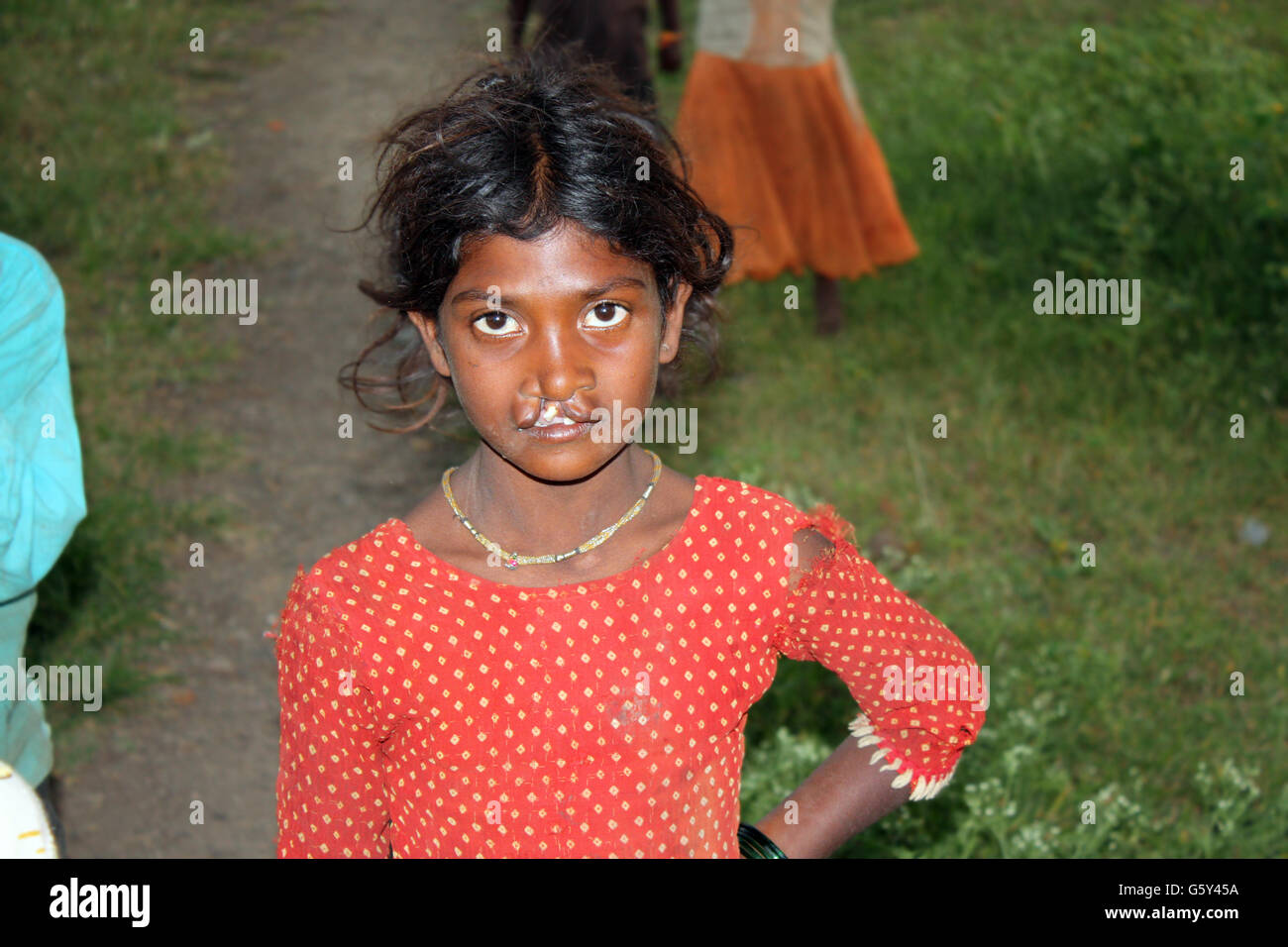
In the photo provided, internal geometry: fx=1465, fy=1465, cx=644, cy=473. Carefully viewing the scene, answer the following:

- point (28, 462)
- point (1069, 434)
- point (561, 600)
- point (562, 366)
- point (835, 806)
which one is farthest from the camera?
point (1069, 434)

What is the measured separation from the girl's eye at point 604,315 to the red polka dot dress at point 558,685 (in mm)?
270

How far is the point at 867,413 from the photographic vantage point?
492 cm

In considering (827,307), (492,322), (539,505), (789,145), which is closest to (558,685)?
(539,505)

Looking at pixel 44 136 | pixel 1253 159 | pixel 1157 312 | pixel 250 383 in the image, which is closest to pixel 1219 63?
pixel 1253 159

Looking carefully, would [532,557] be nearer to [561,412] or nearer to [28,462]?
[561,412]

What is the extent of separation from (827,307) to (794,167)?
53cm

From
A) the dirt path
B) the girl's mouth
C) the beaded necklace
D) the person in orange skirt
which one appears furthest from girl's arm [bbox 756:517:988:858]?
the person in orange skirt

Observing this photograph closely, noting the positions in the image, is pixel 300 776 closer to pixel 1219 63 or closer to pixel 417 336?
pixel 417 336

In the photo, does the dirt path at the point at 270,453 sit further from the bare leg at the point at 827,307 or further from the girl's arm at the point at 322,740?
the bare leg at the point at 827,307

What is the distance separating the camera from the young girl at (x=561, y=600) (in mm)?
1732

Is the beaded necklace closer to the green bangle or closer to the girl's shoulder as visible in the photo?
the girl's shoulder

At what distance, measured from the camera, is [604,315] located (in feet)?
5.76

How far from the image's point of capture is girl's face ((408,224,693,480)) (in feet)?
5.61

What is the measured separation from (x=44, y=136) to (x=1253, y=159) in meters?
5.05
